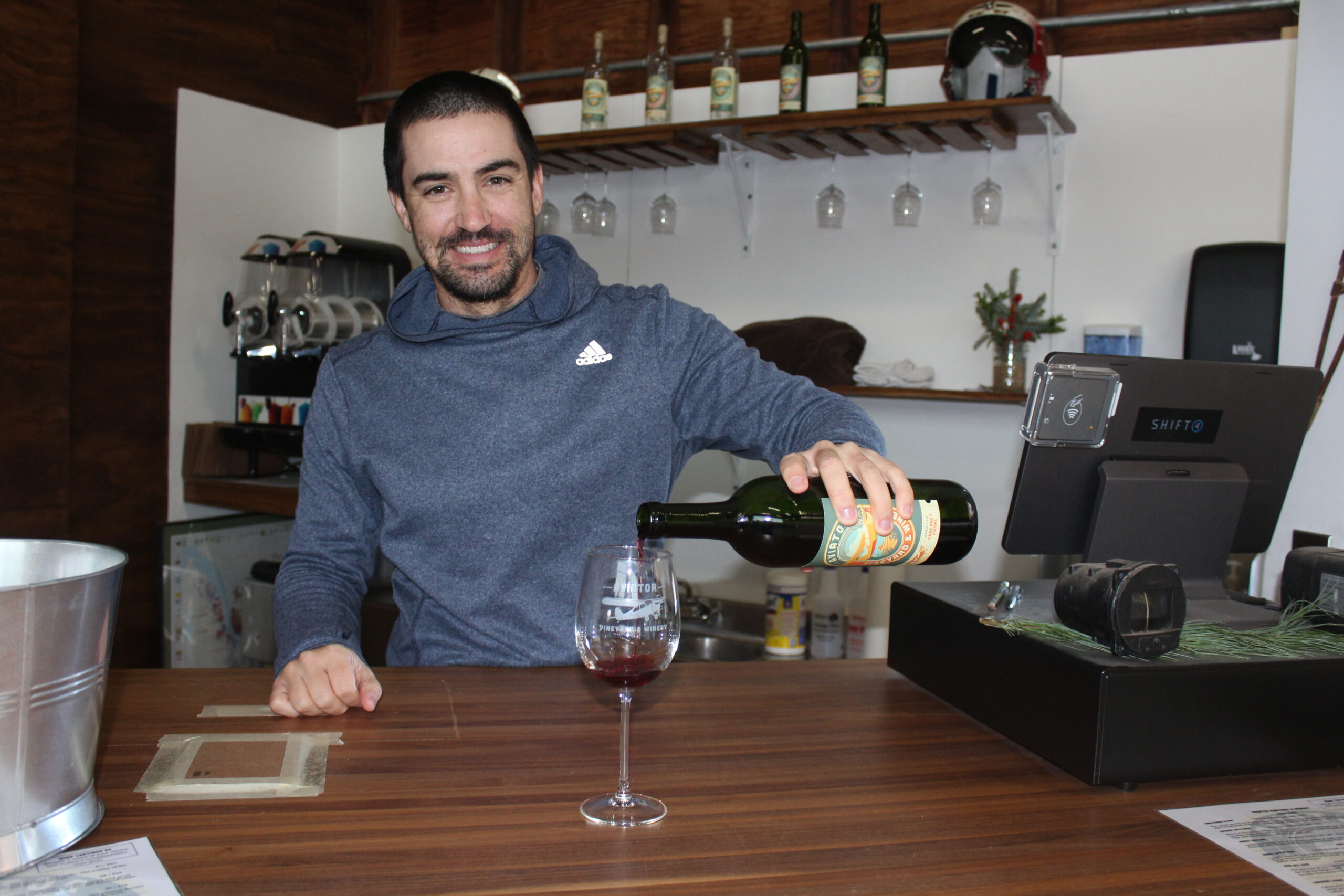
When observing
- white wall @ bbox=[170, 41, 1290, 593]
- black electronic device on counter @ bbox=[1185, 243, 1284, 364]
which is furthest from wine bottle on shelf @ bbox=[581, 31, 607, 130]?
black electronic device on counter @ bbox=[1185, 243, 1284, 364]

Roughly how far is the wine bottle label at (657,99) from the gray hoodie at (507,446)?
1452mm

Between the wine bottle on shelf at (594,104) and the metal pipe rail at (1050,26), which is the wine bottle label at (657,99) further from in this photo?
the metal pipe rail at (1050,26)

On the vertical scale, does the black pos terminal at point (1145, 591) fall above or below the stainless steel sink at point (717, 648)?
above

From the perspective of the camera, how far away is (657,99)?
2957 mm

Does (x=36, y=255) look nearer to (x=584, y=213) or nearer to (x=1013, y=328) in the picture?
(x=584, y=213)

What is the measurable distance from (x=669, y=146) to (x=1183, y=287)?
1.37 metres

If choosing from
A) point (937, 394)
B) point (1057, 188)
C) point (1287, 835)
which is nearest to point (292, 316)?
point (937, 394)

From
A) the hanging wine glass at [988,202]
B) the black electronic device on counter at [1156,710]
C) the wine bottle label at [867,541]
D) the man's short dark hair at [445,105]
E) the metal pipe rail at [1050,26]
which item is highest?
the metal pipe rail at [1050,26]

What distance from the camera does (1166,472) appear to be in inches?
48.3

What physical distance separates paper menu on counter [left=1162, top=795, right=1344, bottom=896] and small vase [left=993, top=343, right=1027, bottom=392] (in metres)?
1.66

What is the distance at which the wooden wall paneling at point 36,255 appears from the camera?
2746 mm

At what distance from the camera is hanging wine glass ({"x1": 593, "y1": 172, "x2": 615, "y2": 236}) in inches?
123

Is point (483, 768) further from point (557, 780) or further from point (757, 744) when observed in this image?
point (757, 744)

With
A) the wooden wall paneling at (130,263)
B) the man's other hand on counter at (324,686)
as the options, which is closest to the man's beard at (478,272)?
the man's other hand on counter at (324,686)
